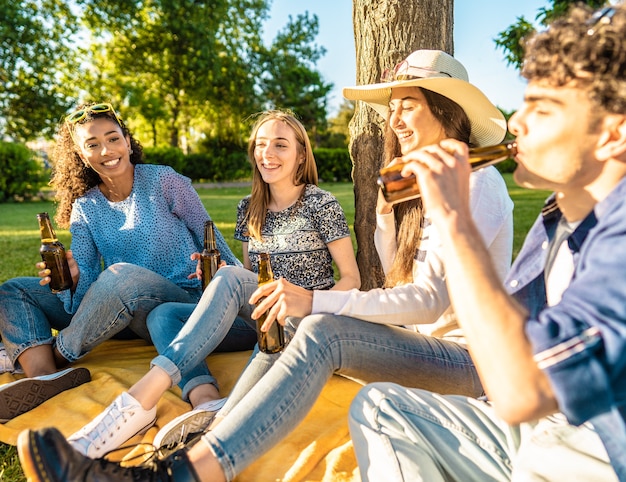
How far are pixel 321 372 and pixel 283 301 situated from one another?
38 centimetres

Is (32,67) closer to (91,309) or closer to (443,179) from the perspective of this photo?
(91,309)

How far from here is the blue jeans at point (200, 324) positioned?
2764 mm

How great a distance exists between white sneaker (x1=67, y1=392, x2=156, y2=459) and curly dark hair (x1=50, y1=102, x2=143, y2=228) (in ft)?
6.51

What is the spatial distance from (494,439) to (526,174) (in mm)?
907

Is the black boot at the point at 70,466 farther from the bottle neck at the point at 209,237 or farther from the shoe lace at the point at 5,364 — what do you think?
the shoe lace at the point at 5,364

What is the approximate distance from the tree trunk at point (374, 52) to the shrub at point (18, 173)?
20.1 meters

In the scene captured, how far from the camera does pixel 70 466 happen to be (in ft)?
6.38

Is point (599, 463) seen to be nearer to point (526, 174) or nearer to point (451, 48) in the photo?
point (526, 174)

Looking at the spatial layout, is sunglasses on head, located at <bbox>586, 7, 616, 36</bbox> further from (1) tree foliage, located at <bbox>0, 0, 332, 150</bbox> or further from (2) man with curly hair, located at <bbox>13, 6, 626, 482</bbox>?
(1) tree foliage, located at <bbox>0, 0, 332, 150</bbox>

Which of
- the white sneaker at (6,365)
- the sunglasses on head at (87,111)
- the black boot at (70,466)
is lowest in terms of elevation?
the white sneaker at (6,365)

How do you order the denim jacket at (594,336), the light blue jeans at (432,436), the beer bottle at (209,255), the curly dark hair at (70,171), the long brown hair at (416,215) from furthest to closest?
the curly dark hair at (70,171), the beer bottle at (209,255), the long brown hair at (416,215), the light blue jeans at (432,436), the denim jacket at (594,336)

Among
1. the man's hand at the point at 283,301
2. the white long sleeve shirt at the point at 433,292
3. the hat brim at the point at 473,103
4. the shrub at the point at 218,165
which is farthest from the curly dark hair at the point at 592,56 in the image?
the shrub at the point at 218,165

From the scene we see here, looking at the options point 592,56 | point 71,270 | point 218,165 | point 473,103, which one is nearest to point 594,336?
point 592,56

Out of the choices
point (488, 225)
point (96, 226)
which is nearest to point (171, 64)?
point (96, 226)
